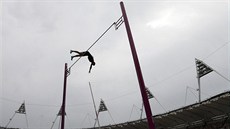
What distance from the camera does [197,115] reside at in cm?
2692

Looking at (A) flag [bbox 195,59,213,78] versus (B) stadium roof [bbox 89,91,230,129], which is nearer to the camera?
(B) stadium roof [bbox 89,91,230,129]

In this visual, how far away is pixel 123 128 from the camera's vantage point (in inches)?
1387

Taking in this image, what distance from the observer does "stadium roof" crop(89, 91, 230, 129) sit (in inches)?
922

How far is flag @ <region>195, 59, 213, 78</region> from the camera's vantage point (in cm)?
2653

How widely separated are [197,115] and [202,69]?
5284 mm

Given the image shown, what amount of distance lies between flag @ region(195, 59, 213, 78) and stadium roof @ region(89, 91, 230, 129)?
157 inches

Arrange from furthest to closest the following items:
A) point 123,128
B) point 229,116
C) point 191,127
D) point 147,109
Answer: point 123,128 → point 191,127 → point 229,116 → point 147,109

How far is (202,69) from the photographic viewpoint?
1067 inches

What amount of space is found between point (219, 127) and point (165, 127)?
781cm

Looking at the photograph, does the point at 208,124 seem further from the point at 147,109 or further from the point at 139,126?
the point at 147,109

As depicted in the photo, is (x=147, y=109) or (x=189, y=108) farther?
(x=189, y=108)

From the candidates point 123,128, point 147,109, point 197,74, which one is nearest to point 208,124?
point 197,74

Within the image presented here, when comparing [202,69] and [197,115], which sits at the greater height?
[202,69]

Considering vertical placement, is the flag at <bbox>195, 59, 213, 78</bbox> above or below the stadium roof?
above
